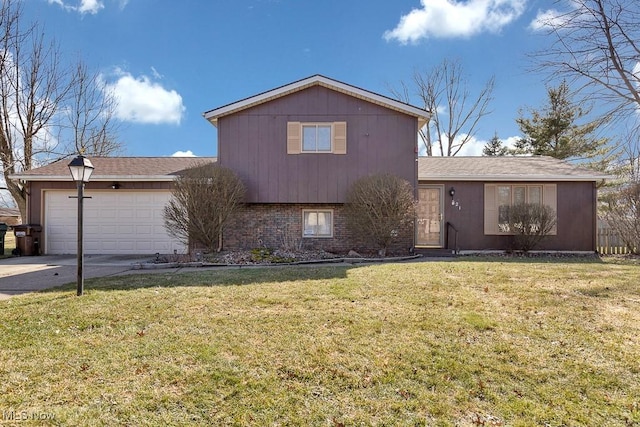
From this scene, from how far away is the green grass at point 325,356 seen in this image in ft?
7.72

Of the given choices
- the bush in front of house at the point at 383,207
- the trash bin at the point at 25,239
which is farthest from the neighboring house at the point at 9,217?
the bush in front of house at the point at 383,207

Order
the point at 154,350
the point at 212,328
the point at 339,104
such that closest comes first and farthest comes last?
the point at 154,350, the point at 212,328, the point at 339,104

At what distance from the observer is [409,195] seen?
30.7 ft

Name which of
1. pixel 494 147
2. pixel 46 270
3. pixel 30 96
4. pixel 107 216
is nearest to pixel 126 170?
pixel 107 216

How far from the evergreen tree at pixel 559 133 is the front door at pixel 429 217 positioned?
47.1 ft

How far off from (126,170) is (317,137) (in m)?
6.58

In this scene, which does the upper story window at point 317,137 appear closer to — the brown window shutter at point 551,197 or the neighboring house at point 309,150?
the neighboring house at point 309,150

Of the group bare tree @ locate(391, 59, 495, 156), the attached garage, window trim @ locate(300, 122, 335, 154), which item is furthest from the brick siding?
bare tree @ locate(391, 59, 495, 156)

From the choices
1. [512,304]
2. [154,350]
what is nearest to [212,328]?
[154,350]

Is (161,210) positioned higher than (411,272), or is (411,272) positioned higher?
(161,210)

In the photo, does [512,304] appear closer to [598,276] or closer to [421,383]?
[421,383]

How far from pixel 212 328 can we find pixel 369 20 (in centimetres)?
1350

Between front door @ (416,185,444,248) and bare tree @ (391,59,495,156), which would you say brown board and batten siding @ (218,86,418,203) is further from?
bare tree @ (391,59,495,156)

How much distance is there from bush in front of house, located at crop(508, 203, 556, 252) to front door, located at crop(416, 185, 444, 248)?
2.21 meters
